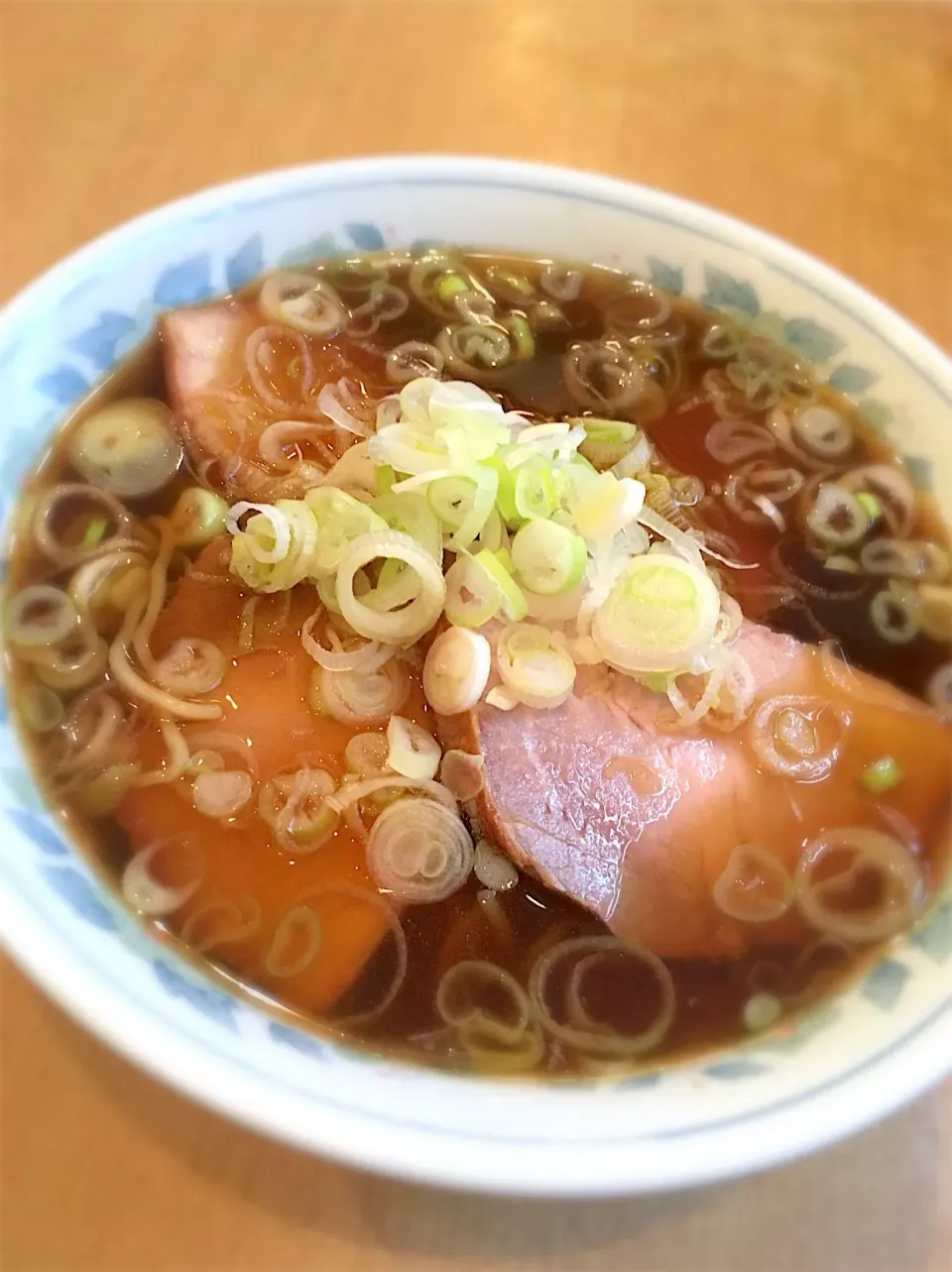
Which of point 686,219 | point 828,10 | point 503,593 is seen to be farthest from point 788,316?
point 828,10

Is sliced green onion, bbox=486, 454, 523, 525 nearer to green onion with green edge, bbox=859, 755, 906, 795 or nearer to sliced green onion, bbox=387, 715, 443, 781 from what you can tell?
sliced green onion, bbox=387, 715, 443, 781

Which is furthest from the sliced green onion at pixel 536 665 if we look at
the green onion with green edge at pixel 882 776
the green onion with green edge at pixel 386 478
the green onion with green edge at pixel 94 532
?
the green onion with green edge at pixel 94 532

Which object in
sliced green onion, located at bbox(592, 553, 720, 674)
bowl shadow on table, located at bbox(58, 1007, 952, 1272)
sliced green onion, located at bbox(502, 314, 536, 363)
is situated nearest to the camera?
bowl shadow on table, located at bbox(58, 1007, 952, 1272)

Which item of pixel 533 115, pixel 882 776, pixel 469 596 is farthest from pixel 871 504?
pixel 533 115

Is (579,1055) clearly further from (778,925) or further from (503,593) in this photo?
(503,593)

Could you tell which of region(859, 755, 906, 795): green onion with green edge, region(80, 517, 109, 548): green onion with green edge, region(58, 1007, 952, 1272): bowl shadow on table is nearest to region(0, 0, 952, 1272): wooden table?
region(58, 1007, 952, 1272): bowl shadow on table

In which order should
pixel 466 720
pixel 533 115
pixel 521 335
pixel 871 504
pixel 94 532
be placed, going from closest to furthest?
1. pixel 466 720
2. pixel 94 532
3. pixel 871 504
4. pixel 521 335
5. pixel 533 115

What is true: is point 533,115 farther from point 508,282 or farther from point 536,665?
point 536,665
